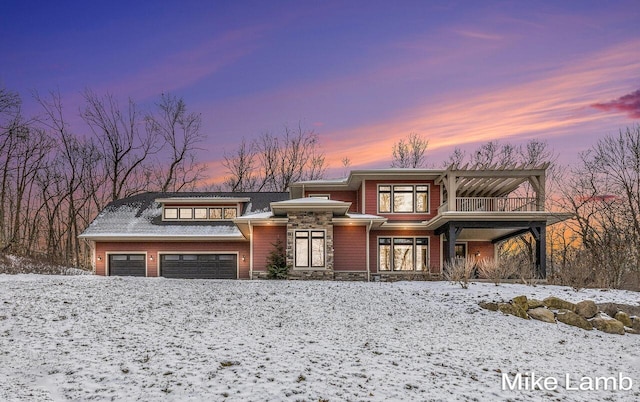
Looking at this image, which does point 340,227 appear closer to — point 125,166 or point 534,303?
point 534,303

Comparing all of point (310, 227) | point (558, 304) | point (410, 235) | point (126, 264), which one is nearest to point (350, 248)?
point (310, 227)

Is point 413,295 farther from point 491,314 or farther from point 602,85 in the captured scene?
point 602,85

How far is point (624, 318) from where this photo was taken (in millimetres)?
11930

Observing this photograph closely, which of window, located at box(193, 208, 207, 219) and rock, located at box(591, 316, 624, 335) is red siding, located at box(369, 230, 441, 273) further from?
rock, located at box(591, 316, 624, 335)

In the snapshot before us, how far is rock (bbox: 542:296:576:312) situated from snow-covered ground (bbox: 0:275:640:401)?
977 millimetres

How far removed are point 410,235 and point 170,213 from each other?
493 inches

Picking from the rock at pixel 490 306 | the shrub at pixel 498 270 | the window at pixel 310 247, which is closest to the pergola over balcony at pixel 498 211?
the shrub at pixel 498 270

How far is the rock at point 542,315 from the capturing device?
11.6m

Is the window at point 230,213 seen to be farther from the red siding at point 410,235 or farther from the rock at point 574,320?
the rock at point 574,320

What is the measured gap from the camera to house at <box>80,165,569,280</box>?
1902 cm

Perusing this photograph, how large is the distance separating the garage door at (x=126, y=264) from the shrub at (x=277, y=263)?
294 inches

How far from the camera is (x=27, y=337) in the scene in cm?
775

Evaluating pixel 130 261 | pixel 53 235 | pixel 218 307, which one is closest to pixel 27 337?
pixel 218 307

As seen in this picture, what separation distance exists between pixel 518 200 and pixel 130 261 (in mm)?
18824
